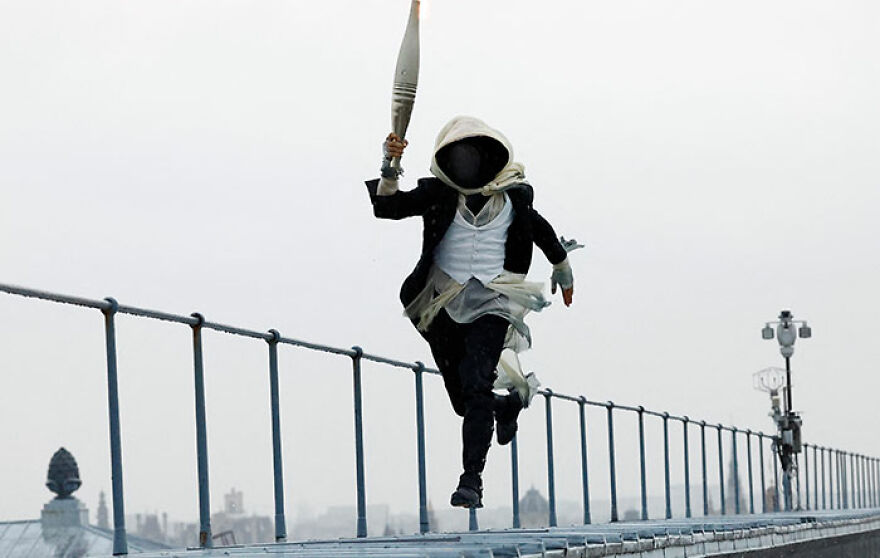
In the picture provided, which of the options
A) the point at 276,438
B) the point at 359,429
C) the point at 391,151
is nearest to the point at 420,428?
the point at 359,429

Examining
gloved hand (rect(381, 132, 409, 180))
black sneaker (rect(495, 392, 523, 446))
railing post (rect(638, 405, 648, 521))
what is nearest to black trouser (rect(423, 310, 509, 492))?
black sneaker (rect(495, 392, 523, 446))

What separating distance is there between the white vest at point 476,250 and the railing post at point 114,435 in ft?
6.97

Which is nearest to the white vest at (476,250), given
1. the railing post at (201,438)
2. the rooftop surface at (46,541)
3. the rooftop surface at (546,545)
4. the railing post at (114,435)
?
the railing post at (201,438)

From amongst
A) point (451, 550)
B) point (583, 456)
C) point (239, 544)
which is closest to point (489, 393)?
point (239, 544)

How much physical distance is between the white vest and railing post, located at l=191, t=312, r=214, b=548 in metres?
1.40

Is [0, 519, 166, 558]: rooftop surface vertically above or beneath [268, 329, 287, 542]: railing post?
beneath

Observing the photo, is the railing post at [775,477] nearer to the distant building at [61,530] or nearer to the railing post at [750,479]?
the railing post at [750,479]

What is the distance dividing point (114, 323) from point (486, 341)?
230 centimetres

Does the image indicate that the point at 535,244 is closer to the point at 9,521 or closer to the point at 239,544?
the point at 239,544

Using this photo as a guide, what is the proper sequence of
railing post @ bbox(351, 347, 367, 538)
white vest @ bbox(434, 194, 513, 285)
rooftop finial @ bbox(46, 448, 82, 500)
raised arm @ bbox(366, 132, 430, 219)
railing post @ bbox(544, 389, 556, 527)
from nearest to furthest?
rooftop finial @ bbox(46, 448, 82, 500)
raised arm @ bbox(366, 132, 430, 219)
white vest @ bbox(434, 194, 513, 285)
railing post @ bbox(351, 347, 367, 538)
railing post @ bbox(544, 389, 556, 527)

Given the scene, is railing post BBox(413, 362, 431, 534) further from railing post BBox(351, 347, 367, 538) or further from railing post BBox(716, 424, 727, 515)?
railing post BBox(716, 424, 727, 515)

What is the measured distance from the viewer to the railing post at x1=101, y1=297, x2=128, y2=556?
1074 cm

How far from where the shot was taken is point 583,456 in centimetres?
2347

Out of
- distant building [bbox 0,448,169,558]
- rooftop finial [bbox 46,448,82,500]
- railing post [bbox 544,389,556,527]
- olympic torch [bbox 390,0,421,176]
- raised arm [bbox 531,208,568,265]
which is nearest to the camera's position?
distant building [bbox 0,448,169,558]
